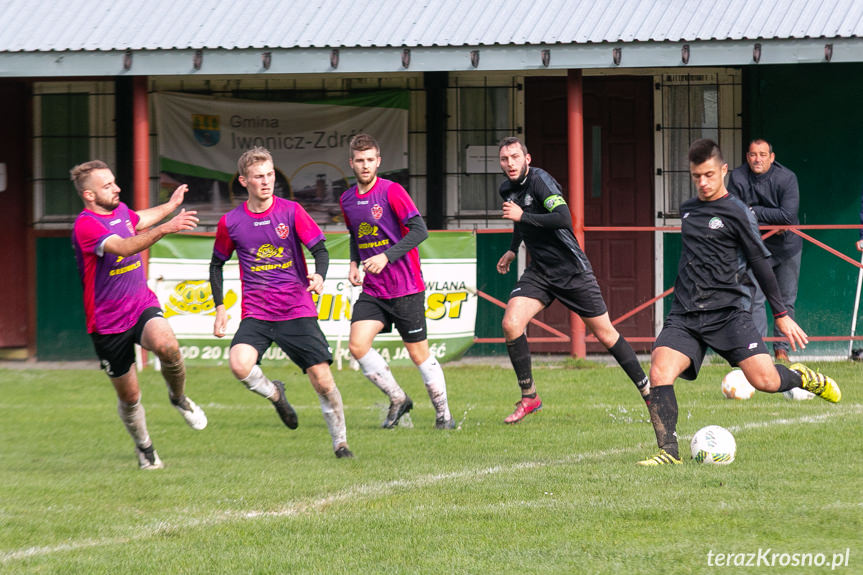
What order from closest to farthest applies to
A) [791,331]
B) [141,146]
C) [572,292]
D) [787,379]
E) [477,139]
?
[791,331] < [787,379] < [572,292] < [141,146] < [477,139]

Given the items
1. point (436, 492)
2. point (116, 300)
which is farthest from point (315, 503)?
point (116, 300)

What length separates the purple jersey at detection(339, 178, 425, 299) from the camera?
898 cm

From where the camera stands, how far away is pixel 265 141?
14969 mm

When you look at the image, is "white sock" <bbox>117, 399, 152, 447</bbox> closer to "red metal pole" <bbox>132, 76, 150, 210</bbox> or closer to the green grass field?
the green grass field

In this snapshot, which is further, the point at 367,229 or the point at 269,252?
the point at 367,229

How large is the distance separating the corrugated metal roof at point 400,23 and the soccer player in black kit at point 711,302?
18.6 ft

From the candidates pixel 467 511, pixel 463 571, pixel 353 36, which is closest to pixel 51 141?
→ pixel 353 36

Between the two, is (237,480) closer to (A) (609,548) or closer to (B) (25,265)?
(A) (609,548)

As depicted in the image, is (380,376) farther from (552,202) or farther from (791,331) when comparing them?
(791,331)

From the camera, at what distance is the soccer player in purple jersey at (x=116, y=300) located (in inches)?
300

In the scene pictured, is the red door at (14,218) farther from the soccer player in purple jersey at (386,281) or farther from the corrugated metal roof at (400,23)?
the soccer player in purple jersey at (386,281)

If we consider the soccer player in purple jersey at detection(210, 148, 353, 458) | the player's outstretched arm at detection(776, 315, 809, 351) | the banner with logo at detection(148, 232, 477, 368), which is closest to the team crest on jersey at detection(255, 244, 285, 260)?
the soccer player in purple jersey at detection(210, 148, 353, 458)

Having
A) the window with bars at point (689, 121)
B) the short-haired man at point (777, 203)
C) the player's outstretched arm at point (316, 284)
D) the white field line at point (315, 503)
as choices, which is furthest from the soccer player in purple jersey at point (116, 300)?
the window with bars at point (689, 121)

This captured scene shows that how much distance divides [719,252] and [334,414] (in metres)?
2.61
